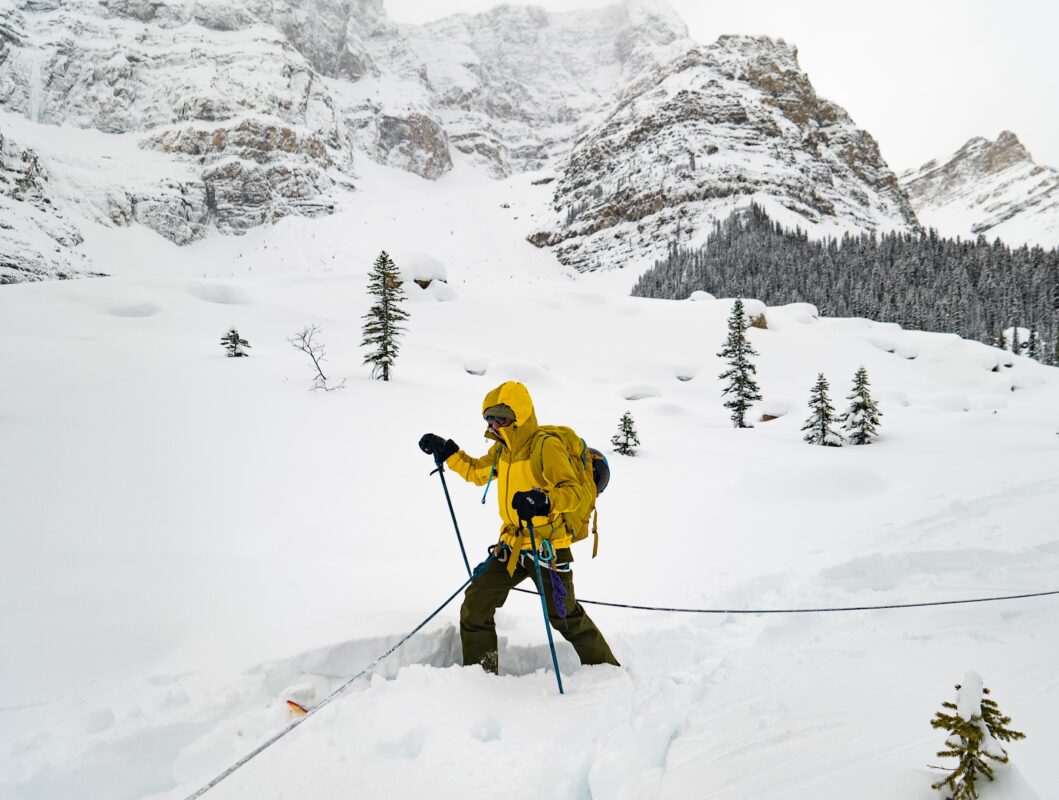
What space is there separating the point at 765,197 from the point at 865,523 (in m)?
105

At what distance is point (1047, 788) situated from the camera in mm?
1991

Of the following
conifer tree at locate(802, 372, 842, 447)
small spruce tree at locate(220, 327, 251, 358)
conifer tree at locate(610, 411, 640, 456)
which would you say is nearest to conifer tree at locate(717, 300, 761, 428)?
conifer tree at locate(802, 372, 842, 447)

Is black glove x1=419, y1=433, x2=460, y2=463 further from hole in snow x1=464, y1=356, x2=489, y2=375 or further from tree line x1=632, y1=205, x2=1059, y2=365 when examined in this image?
tree line x1=632, y1=205, x2=1059, y2=365

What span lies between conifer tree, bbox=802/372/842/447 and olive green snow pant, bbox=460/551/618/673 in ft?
52.9

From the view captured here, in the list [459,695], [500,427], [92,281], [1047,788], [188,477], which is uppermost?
[92,281]

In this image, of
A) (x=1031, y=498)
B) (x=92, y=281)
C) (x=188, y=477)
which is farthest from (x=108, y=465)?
(x=92, y=281)

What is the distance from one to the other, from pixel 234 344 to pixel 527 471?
1832 centimetres

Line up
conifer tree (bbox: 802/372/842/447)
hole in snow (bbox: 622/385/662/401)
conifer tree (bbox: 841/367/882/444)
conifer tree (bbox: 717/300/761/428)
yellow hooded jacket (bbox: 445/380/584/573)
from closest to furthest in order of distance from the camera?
yellow hooded jacket (bbox: 445/380/584/573), conifer tree (bbox: 841/367/882/444), conifer tree (bbox: 802/372/842/447), conifer tree (bbox: 717/300/761/428), hole in snow (bbox: 622/385/662/401)

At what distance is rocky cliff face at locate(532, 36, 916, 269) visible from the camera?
95.2 m

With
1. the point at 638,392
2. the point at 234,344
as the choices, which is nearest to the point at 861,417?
the point at 638,392

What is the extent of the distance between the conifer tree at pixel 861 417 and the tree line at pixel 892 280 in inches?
2133

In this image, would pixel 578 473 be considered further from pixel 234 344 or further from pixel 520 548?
pixel 234 344

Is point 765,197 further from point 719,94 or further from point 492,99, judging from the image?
point 492,99

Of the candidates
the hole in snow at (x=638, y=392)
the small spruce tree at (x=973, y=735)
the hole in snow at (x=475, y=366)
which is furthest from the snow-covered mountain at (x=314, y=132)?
the small spruce tree at (x=973, y=735)
